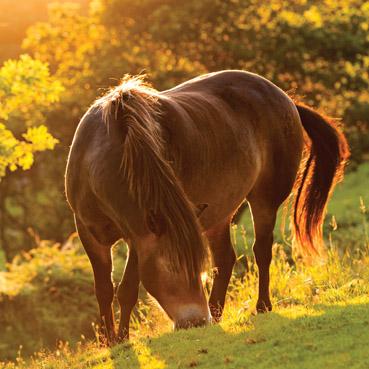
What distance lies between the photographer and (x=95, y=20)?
22.9m

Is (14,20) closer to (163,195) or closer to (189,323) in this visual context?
(163,195)

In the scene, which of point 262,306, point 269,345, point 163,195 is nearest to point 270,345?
point 269,345

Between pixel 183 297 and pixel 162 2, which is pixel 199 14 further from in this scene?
pixel 183 297

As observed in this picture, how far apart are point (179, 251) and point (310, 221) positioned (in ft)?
10.8

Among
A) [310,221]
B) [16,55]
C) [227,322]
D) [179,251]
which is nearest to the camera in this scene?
[179,251]

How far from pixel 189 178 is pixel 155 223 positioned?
118cm

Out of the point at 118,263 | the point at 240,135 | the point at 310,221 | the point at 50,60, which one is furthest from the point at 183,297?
the point at 50,60

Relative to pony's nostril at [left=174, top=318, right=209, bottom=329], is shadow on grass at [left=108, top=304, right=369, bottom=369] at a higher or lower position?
lower

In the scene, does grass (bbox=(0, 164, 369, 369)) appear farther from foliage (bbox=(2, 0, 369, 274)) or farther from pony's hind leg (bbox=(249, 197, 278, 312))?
foliage (bbox=(2, 0, 369, 274))

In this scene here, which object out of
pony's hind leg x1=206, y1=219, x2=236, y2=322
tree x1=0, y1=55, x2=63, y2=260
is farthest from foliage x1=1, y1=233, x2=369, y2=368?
tree x1=0, y1=55, x2=63, y2=260

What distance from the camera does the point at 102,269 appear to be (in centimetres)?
699

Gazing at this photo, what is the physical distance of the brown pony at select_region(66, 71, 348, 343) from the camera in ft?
18.4

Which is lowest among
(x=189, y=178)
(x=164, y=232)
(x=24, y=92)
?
(x=164, y=232)

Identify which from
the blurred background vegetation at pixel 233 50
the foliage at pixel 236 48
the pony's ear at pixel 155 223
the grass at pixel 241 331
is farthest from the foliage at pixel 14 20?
the pony's ear at pixel 155 223
